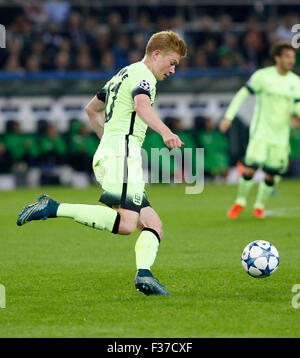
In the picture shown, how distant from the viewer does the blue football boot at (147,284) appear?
729cm

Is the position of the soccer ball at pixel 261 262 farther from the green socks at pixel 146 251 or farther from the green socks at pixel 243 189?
the green socks at pixel 243 189

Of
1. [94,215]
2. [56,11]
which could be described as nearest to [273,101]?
[94,215]

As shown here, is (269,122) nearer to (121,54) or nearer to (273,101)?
(273,101)

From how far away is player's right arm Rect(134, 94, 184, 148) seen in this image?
22.4 ft

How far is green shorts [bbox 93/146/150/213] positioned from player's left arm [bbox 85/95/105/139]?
0.77 m

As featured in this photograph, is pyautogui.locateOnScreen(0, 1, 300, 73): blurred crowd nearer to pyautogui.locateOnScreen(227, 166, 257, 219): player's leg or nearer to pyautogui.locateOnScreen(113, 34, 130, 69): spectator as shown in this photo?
pyautogui.locateOnScreen(113, 34, 130, 69): spectator

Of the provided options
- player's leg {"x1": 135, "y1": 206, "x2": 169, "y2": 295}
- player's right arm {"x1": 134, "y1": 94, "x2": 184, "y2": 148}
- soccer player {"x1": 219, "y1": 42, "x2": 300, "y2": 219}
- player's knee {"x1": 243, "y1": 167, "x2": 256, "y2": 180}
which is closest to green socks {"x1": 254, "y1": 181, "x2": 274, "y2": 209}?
soccer player {"x1": 219, "y1": 42, "x2": 300, "y2": 219}

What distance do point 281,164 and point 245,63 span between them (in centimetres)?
1040

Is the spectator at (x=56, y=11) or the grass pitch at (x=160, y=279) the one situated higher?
the spectator at (x=56, y=11)

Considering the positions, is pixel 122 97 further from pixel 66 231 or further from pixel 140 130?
pixel 66 231

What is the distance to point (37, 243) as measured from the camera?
37.3 feet

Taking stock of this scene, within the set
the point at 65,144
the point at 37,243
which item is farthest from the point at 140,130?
the point at 65,144

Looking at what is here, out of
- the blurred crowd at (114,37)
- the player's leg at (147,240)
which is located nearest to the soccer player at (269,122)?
the player's leg at (147,240)

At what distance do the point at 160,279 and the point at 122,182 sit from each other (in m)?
1.43
